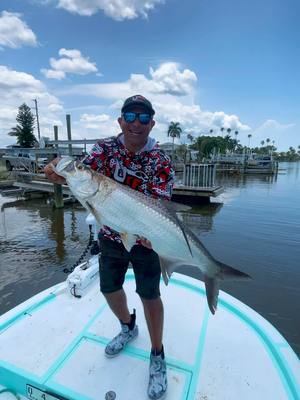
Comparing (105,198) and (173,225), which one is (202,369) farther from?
(105,198)

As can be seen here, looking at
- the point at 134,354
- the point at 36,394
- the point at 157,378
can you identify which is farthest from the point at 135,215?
the point at 36,394

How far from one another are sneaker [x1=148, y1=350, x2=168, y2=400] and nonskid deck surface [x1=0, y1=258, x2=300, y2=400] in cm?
8

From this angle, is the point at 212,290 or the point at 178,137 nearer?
the point at 212,290

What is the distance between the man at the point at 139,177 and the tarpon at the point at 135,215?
0.30m

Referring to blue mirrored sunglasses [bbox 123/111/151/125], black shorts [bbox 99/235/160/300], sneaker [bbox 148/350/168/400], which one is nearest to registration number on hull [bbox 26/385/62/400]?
sneaker [bbox 148/350/168/400]

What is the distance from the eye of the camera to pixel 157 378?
8.29 feet

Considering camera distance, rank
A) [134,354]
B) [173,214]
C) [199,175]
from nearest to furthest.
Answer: [173,214]
[134,354]
[199,175]

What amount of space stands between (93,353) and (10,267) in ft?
23.4

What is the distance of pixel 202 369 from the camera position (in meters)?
2.77

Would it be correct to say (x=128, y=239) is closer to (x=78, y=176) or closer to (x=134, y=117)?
(x=78, y=176)

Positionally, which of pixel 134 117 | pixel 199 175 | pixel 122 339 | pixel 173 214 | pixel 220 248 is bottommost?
pixel 220 248

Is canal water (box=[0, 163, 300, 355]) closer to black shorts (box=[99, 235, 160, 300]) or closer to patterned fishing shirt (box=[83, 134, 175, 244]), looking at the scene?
black shorts (box=[99, 235, 160, 300])

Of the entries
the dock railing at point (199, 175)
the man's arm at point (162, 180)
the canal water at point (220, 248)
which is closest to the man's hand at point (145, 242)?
the man's arm at point (162, 180)

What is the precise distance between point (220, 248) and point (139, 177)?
919 cm
